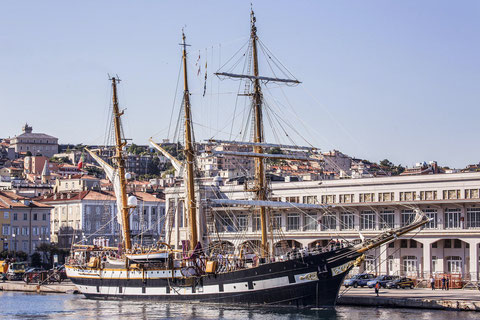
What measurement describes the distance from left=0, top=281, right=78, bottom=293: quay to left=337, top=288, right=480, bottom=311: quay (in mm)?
26908

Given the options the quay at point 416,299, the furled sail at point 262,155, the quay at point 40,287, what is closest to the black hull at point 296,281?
the quay at point 416,299

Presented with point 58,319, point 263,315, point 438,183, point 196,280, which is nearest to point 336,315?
point 263,315

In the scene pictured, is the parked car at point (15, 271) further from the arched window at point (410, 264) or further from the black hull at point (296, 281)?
the black hull at point (296, 281)

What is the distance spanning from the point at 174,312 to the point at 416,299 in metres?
15.2

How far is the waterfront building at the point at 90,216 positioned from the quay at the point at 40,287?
124ft

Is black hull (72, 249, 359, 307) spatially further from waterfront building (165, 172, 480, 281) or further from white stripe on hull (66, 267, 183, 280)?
waterfront building (165, 172, 480, 281)

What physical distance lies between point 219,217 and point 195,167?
28.6 metres

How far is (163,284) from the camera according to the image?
6625 cm

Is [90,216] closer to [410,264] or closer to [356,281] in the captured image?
[410,264]

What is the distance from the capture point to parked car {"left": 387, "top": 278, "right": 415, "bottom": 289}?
69.8 m

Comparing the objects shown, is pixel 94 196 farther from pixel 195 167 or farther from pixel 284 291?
pixel 284 291

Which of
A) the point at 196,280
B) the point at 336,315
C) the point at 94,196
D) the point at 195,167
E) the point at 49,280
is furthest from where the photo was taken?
the point at 94,196

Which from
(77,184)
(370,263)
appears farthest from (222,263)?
(77,184)

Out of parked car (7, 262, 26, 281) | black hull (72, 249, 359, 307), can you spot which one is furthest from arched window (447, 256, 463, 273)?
parked car (7, 262, 26, 281)
